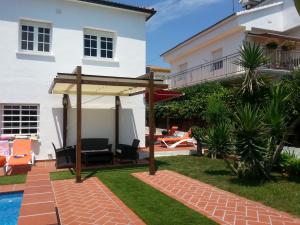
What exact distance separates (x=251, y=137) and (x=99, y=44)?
1273cm

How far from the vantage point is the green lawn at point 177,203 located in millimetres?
9031

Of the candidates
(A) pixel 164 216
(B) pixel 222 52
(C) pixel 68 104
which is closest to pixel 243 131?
(A) pixel 164 216

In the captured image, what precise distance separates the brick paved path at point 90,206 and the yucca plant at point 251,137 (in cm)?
551

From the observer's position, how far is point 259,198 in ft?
34.6

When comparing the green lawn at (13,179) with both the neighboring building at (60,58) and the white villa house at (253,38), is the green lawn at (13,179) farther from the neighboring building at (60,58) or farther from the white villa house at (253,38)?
the white villa house at (253,38)

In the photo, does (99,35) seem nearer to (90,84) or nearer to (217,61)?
(90,84)

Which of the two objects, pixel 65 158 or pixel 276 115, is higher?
pixel 276 115

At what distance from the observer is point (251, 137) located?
12047mm

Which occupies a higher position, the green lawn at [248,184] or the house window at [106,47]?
the house window at [106,47]

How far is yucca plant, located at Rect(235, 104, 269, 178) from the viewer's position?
39.4 ft

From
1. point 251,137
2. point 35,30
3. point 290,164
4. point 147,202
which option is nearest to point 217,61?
point 35,30

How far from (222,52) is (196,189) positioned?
2372 cm

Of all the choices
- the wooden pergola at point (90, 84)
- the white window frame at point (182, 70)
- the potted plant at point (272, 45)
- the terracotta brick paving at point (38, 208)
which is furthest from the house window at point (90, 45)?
the white window frame at point (182, 70)

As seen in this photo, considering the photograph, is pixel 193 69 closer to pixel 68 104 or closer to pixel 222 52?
pixel 222 52
